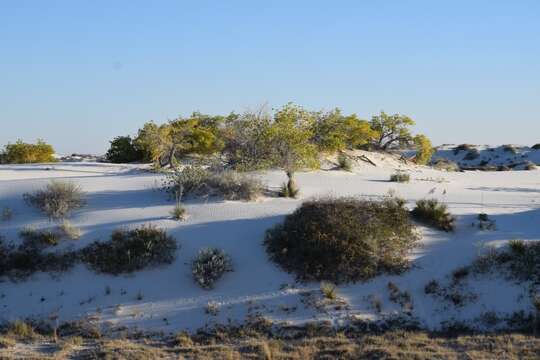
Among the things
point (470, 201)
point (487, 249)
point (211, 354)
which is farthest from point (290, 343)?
point (470, 201)

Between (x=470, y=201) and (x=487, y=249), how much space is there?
195 inches

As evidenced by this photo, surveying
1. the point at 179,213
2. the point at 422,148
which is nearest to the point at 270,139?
the point at 179,213

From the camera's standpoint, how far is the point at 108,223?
15672mm

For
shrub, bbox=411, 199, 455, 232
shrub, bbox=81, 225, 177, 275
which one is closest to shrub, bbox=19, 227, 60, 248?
shrub, bbox=81, 225, 177, 275

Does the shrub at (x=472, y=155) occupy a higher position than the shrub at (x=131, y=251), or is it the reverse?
the shrub at (x=472, y=155)

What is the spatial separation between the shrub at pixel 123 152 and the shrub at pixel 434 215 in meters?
25.1

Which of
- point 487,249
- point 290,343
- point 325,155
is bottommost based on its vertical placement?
point 290,343

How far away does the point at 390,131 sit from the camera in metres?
37.9

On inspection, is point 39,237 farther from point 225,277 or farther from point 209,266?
point 225,277

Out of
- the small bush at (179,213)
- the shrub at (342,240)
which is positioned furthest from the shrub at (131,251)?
the shrub at (342,240)

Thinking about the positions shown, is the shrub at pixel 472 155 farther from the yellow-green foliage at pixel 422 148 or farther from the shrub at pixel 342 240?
the shrub at pixel 342 240

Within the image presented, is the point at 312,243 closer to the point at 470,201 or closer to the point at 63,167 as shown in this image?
the point at 470,201

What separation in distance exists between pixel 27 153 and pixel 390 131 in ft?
69.6

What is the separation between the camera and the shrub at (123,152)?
128 feet
